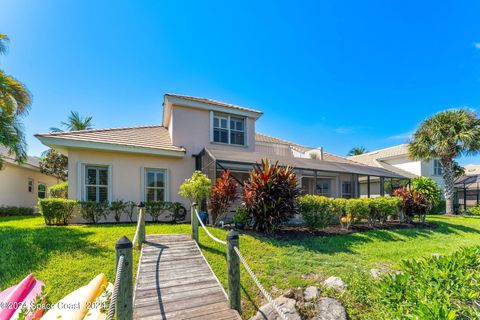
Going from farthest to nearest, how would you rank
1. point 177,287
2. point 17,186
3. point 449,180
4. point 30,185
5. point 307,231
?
point 449,180 → point 30,185 → point 17,186 → point 307,231 → point 177,287

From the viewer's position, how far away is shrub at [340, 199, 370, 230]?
34.7 ft

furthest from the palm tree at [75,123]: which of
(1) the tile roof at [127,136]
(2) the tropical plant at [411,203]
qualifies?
(2) the tropical plant at [411,203]


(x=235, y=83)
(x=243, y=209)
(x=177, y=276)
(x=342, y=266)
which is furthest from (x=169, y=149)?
(x=342, y=266)

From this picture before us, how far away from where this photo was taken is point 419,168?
25.2 m

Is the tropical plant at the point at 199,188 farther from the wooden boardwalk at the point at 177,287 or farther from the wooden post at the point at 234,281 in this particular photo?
the wooden post at the point at 234,281

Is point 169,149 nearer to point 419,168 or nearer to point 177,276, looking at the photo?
point 177,276

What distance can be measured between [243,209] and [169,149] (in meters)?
5.13

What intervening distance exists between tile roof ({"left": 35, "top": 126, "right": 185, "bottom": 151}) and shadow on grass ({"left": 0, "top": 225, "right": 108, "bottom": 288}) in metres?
4.25

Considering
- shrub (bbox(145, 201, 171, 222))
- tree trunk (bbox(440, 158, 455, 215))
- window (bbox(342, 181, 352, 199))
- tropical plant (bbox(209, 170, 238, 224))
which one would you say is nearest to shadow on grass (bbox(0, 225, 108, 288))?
shrub (bbox(145, 201, 171, 222))

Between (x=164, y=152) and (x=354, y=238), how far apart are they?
935 cm

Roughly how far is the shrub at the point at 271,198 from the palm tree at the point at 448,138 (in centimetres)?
1936

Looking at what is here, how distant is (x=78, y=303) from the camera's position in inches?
144

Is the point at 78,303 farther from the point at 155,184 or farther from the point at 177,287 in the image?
the point at 155,184

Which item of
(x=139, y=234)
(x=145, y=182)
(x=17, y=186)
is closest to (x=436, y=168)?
(x=145, y=182)
